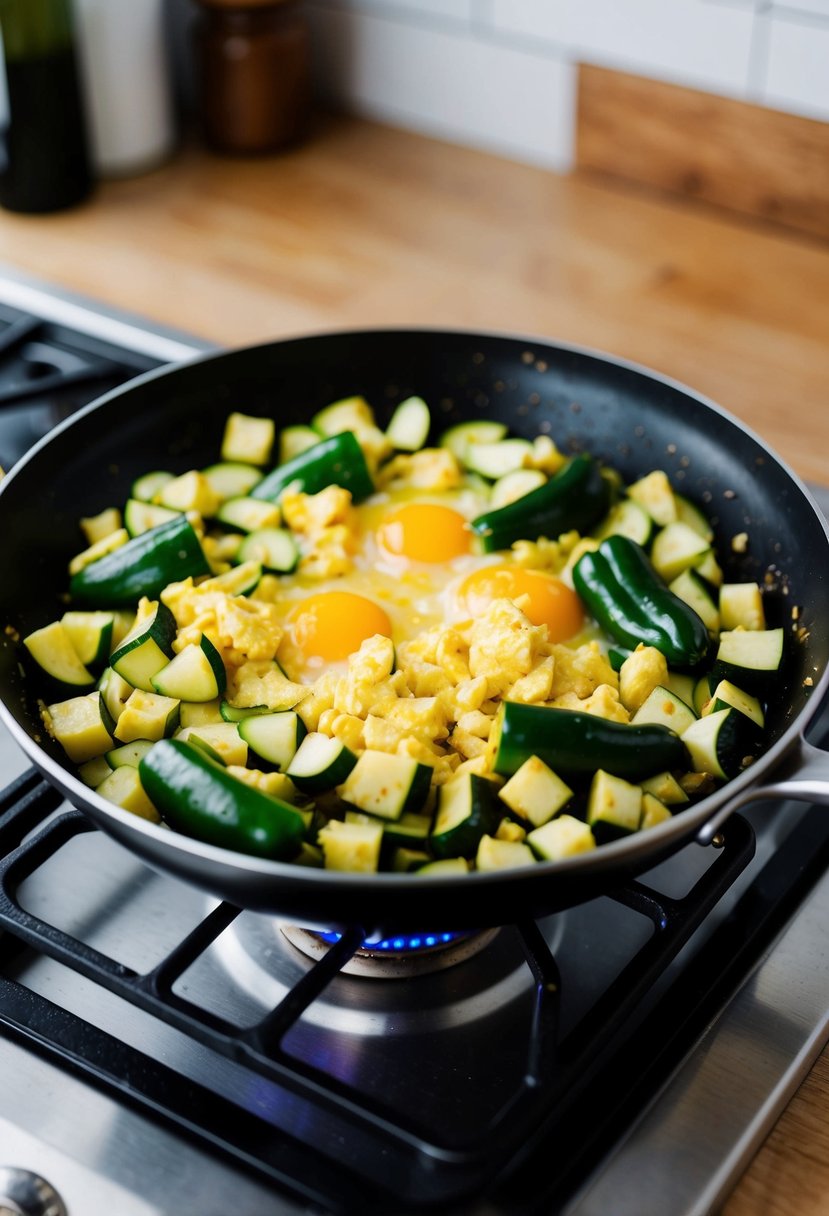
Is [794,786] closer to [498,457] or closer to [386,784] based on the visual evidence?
[386,784]

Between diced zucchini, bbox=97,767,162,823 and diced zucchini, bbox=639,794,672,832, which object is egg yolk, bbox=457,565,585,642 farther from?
diced zucchini, bbox=97,767,162,823

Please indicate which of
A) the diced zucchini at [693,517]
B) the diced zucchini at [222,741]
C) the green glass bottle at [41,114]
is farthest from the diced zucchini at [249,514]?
the green glass bottle at [41,114]

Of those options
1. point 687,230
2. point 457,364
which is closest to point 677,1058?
point 457,364

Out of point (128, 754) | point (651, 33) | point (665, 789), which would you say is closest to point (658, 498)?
point (665, 789)

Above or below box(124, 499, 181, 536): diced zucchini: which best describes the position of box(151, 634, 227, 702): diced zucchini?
below

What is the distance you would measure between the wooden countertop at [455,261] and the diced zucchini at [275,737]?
747mm

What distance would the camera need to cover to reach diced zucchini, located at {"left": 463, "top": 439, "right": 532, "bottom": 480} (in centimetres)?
148

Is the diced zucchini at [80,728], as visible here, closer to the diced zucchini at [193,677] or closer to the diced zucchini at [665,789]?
the diced zucchini at [193,677]

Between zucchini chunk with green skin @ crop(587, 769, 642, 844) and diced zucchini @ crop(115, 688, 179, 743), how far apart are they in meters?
0.40

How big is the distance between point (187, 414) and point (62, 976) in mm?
679

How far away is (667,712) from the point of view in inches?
46.3

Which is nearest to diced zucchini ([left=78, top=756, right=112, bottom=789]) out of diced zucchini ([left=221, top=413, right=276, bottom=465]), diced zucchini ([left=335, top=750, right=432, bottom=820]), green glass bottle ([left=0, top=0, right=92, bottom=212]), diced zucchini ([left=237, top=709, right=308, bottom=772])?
diced zucchini ([left=237, top=709, right=308, bottom=772])

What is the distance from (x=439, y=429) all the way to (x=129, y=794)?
694mm

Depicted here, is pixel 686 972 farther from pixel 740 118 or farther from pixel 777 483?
pixel 740 118
